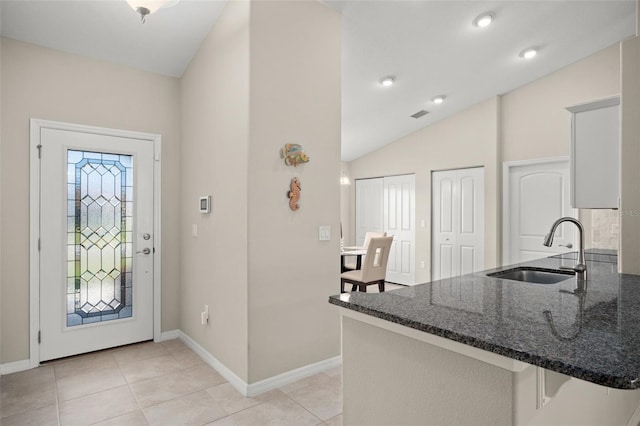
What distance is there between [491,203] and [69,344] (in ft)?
16.4

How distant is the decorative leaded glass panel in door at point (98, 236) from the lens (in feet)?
10.1

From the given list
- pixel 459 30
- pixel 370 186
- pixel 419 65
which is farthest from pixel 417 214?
pixel 459 30

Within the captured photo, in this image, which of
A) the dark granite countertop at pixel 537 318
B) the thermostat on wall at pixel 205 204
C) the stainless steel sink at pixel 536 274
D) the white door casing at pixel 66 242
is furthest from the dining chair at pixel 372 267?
the dark granite countertop at pixel 537 318

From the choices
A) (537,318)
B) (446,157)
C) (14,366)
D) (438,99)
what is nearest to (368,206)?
(446,157)

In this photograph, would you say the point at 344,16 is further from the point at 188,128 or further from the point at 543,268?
the point at 543,268

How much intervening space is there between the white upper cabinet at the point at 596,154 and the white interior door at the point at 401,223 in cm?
369

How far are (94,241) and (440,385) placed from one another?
315cm

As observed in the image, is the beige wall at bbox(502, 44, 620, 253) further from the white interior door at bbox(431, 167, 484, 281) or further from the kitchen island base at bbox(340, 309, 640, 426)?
the kitchen island base at bbox(340, 309, 640, 426)

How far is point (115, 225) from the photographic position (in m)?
3.28

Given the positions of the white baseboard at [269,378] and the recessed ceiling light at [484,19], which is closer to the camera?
the white baseboard at [269,378]

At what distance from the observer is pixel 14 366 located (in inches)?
111

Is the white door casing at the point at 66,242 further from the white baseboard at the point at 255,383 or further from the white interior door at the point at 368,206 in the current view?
the white interior door at the point at 368,206

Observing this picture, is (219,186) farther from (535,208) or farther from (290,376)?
(535,208)

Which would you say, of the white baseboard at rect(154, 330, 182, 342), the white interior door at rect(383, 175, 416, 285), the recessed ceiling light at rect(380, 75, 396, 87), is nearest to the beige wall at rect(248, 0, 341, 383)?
the recessed ceiling light at rect(380, 75, 396, 87)
